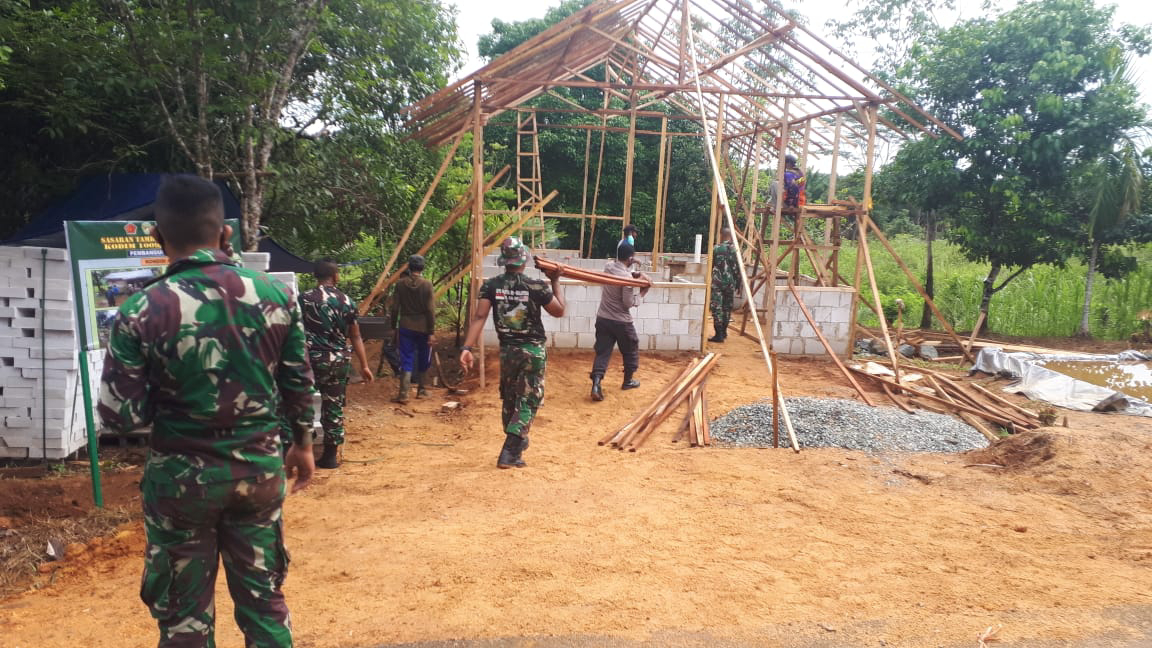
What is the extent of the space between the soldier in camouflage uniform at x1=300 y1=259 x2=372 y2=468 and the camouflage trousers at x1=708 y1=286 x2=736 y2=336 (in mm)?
7030

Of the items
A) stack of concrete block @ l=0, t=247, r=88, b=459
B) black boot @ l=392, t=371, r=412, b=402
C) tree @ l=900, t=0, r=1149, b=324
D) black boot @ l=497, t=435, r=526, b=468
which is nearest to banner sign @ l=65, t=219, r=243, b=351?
stack of concrete block @ l=0, t=247, r=88, b=459

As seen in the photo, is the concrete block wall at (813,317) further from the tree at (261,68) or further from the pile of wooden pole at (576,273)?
the tree at (261,68)

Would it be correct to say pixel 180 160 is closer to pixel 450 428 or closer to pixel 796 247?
pixel 450 428

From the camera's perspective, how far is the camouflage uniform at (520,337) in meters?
5.17

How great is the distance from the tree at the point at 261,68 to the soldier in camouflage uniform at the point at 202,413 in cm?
467

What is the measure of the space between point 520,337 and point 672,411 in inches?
90.2

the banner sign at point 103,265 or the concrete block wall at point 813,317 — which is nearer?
the banner sign at point 103,265

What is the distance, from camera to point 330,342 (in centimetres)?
532

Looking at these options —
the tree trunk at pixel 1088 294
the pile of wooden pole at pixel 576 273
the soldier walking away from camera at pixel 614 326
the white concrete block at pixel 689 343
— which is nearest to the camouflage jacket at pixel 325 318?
the pile of wooden pole at pixel 576 273

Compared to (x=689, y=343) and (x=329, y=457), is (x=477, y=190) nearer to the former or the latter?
(x=689, y=343)

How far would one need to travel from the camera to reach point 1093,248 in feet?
40.6

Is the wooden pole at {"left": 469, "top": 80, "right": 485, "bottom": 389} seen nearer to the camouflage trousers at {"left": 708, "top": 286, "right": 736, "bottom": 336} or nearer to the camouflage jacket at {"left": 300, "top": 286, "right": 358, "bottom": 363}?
the camouflage jacket at {"left": 300, "top": 286, "right": 358, "bottom": 363}

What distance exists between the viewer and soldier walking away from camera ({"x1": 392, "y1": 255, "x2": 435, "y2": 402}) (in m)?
7.68

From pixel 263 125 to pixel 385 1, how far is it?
7.40 feet
